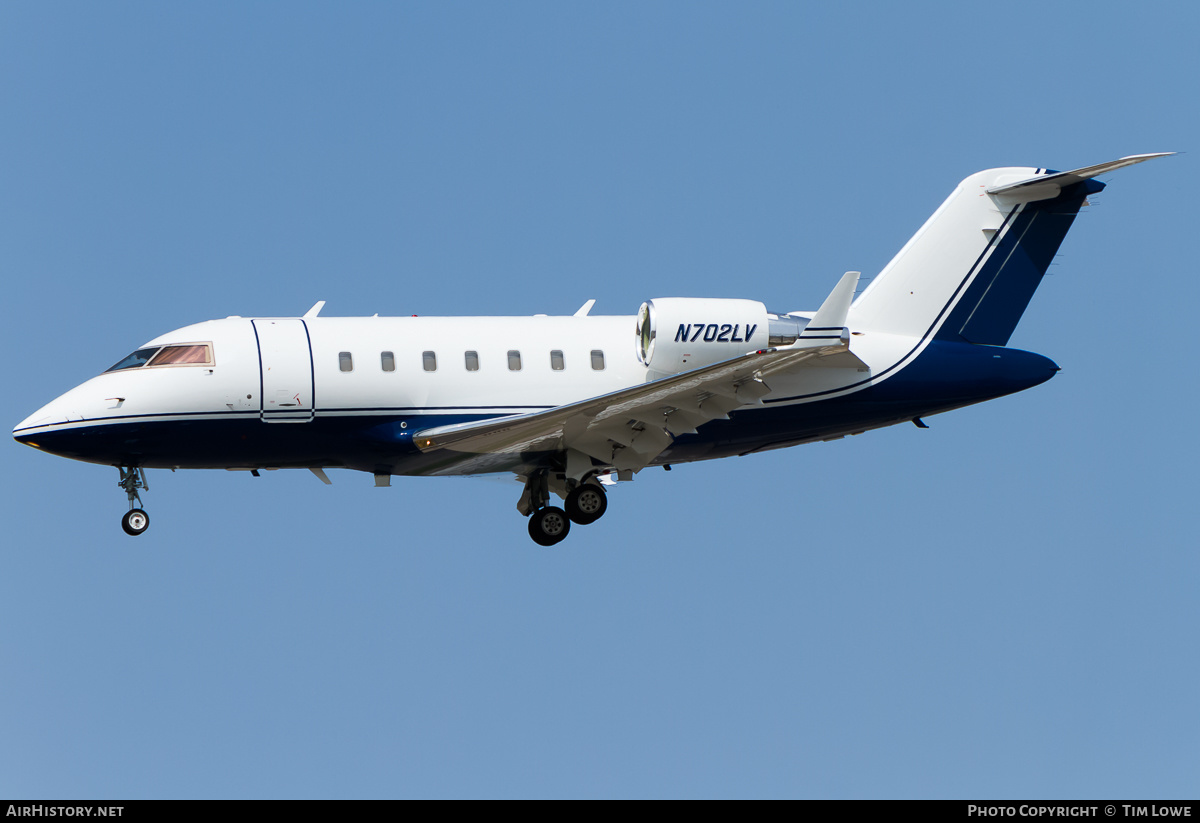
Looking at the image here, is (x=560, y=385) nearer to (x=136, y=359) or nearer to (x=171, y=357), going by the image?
(x=171, y=357)

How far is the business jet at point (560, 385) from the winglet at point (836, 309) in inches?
1.2

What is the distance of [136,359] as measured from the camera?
89.1ft

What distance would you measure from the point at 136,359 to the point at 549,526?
7.54 metres

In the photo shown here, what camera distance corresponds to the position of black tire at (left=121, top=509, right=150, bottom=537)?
2717cm

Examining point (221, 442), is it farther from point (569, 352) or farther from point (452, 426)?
point (569, 352)

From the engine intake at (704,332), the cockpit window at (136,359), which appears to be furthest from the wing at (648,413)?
the cockpit window at (136,359)

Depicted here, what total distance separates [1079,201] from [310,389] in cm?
1424

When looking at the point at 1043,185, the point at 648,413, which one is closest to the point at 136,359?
the point at 648,413

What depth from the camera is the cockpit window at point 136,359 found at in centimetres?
2706

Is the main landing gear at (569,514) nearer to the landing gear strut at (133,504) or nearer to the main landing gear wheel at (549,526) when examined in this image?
the main landing gear wheel at (549,526)

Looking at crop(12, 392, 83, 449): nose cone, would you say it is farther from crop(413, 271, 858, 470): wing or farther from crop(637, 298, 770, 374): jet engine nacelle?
crop(637, 298, 770, 374): jet engine nacelle
